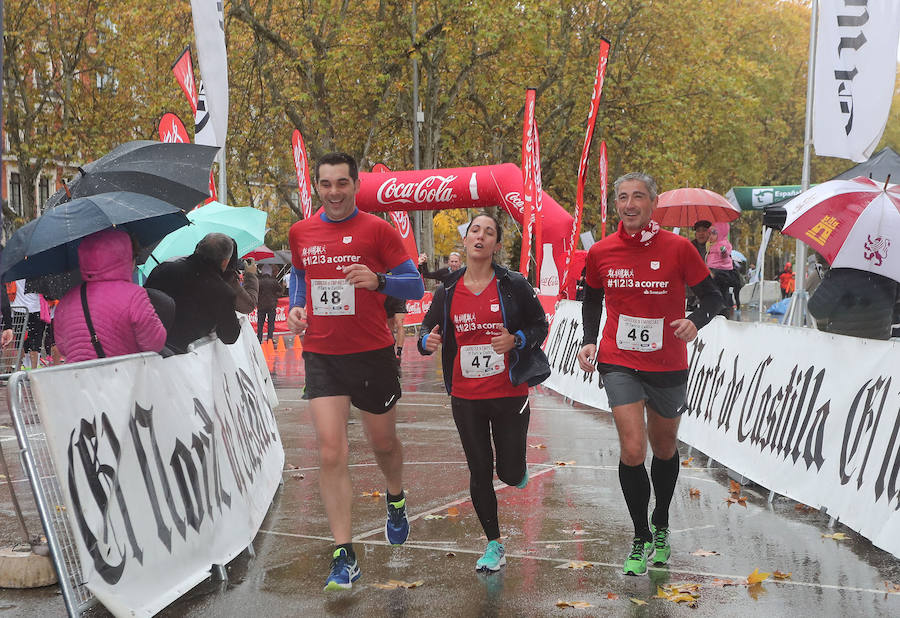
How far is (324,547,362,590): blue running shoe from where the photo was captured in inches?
225

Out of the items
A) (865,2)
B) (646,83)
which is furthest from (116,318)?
(646,83)

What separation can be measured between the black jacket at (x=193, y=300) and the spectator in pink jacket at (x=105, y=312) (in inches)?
49.6

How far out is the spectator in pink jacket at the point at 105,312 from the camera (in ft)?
19.5

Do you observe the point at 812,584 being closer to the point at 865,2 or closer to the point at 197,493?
the point at 197,493

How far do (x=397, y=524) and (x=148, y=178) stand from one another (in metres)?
2.38

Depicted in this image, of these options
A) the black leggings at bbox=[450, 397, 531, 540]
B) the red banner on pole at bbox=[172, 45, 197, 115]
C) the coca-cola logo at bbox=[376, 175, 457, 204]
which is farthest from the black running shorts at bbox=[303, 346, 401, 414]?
the coca-cola logo at bbox=[376, 175, 457, 204]

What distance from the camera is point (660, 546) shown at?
6.31 meters

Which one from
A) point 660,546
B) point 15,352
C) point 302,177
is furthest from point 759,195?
point 660,546

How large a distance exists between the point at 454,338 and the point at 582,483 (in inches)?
114

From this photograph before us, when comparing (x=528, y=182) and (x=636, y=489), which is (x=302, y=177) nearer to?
(x=528, y=182)

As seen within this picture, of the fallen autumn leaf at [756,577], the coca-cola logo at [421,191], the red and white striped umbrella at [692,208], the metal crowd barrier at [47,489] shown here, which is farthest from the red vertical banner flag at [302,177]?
the metal crowd barrier at [47,489]

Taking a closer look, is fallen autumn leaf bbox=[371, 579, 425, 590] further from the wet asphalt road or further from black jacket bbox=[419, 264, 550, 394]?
black jacket bbox=[419, 264, 550, 394]

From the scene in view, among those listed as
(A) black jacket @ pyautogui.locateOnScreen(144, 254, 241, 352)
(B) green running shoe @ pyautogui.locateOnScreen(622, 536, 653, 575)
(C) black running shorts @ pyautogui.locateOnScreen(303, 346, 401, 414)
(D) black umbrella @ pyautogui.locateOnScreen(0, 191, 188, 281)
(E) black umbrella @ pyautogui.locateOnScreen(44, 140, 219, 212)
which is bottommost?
(B) green running shoe @ pyautogui.locateOnScreen(622, 536, 653, 575)

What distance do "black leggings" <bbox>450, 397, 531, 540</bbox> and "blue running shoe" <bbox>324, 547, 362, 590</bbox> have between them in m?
0.77
